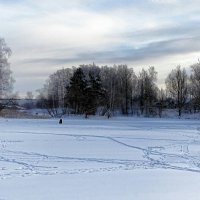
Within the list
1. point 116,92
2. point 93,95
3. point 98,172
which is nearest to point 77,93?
point 93,95

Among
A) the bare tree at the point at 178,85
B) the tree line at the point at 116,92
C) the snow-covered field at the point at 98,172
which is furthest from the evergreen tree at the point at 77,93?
the snow-covered field at the point at 98,172

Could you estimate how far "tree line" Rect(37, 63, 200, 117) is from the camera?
64188mm

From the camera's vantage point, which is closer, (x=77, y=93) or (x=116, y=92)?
(x=77, y=93)

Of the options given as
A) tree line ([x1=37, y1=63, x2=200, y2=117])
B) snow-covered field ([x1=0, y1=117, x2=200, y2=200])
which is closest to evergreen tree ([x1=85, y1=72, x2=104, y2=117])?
tree line ([x1=37, y1=63, x2=200, y2=117])

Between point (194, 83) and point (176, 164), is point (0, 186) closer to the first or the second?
point (176, 164)

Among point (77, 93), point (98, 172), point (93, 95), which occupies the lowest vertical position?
point (98, 172)

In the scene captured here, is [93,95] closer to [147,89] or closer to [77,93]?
[77,93]

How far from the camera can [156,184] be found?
352 inches

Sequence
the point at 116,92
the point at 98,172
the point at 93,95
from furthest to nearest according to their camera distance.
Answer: the point at 116,92 → the point at 93,95 → the point at 98,172

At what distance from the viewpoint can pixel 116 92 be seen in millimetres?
77875

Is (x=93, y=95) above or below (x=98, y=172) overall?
above

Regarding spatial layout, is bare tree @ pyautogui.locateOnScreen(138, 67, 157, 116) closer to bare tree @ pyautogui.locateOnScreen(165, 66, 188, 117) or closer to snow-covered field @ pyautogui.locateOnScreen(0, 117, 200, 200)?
bare tree @ pyautogui.locateOnScreen(165, 66, 188, 117)

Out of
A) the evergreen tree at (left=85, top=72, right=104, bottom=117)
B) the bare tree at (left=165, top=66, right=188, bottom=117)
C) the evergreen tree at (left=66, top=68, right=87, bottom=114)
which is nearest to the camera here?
the evergreen tree at (left=85, top=72, right=104, bottom=117)

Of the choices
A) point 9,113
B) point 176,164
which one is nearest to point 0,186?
point 176,164
